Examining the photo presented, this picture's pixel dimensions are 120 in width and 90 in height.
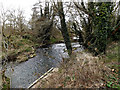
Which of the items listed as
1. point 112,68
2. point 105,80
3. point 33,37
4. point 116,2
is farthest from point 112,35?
point 33,37

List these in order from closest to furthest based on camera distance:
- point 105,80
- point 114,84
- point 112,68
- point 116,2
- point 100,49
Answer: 1. point 114,84
2. point 105,80
3. point 112,68
4. point 100,49
5. point 116,2

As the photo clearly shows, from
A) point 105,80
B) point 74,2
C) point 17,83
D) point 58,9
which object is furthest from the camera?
point 74,2

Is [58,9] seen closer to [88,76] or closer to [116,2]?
[116,2]

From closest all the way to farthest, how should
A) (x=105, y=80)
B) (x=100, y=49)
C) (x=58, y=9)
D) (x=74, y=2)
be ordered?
(x=105, y=80) → (x=100, y=49) → (x=58, y=9) → (x=74, y=2)

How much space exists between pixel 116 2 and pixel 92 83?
662 cm

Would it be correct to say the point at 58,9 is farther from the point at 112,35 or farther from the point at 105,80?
the point at 105,80

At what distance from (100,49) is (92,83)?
350cm

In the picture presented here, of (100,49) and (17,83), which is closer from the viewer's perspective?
(17,83)

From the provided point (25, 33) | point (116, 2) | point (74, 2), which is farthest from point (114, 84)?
point (25, 33)

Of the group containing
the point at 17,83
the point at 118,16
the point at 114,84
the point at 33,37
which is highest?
the point at 118,16

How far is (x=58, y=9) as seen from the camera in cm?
746

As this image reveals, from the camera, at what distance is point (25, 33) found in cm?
1723

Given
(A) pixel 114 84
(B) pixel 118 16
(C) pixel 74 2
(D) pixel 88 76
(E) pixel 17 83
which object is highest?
(C) pixel 74 2

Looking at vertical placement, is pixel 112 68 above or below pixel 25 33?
below
